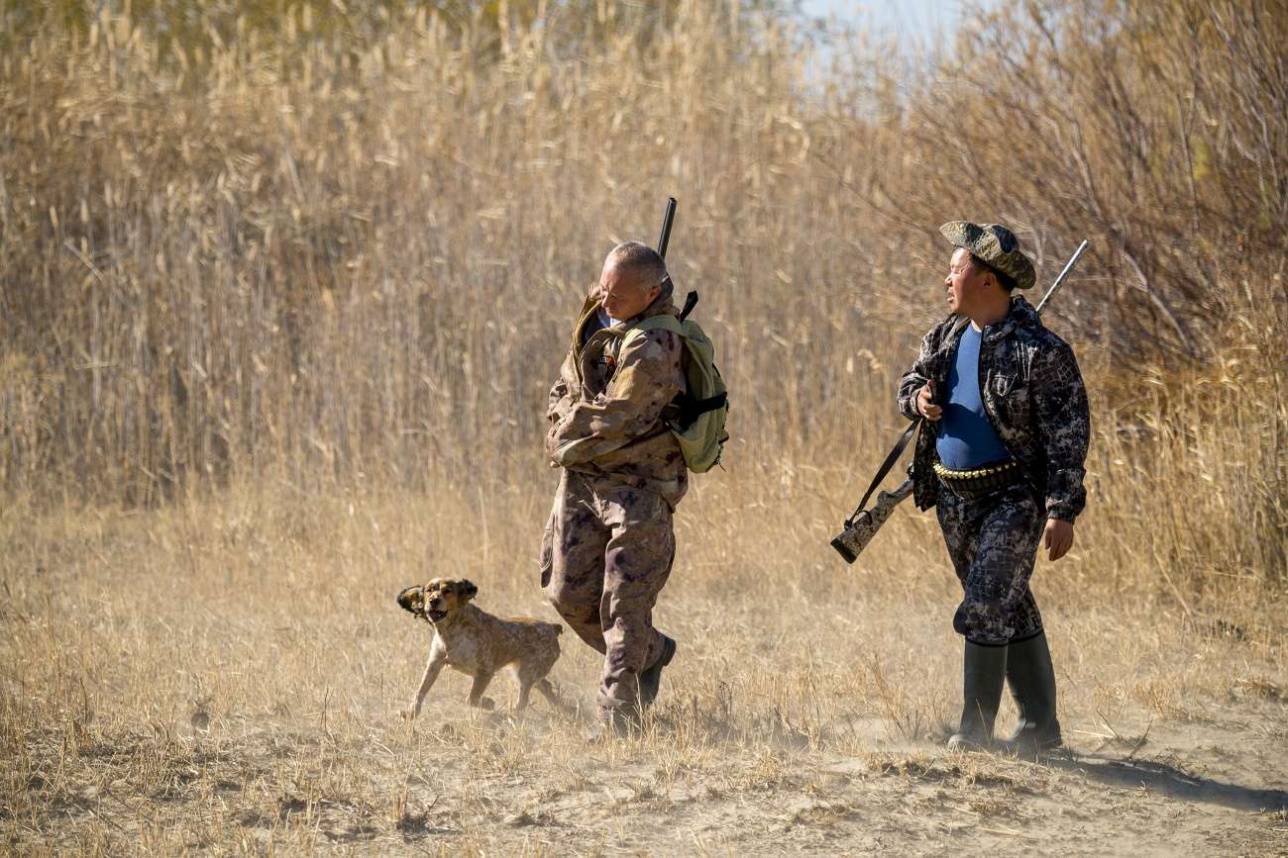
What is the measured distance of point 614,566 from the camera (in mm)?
5148

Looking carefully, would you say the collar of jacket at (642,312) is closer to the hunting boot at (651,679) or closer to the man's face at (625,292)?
the man's face at (625,292)

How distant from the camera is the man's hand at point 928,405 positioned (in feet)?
16.8

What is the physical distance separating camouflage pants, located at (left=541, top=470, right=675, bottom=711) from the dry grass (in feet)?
1.02

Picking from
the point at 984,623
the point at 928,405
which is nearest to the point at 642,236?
the point at 928,405

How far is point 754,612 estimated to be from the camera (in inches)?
305

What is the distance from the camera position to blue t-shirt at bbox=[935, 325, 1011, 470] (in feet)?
16.5

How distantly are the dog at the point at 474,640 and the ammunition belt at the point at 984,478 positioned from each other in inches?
68.3

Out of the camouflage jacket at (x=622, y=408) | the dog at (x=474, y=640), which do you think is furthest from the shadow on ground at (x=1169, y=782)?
the dog at (x=474, y=640)

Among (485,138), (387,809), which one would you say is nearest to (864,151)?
(485,138)

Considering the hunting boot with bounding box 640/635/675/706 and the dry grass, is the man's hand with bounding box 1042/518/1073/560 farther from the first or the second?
the hunting boot with bounding box 640/635/675/706

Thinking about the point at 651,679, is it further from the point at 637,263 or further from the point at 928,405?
the point at 637,263

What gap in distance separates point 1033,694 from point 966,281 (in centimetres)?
155

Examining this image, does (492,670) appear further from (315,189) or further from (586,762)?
(315,189)

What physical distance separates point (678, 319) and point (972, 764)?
6.17 ft
